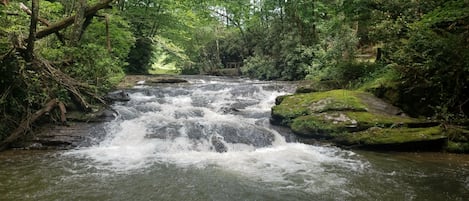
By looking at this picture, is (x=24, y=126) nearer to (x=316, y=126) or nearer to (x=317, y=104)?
(x=316, y=126)

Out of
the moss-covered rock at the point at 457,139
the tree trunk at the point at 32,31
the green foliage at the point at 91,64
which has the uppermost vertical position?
the tree trunk at the point at 32,31

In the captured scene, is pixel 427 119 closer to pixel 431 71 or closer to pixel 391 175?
pixel 431 71

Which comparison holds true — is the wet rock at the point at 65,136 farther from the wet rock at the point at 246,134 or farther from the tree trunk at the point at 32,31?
the wet rock at the point at 246,134

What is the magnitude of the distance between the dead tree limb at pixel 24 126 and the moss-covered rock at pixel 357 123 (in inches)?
257

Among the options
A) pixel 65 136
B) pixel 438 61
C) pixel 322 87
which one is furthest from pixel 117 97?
pixel 438 61

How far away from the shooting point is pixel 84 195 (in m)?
5.57

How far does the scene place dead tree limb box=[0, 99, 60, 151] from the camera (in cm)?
836

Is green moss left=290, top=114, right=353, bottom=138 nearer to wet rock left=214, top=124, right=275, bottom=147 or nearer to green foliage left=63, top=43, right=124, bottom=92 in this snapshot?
wet rock left=214, top=124, right=275, bottom=147

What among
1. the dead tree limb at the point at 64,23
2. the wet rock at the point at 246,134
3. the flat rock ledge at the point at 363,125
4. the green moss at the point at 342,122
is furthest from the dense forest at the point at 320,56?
the wet rock at the point at 246,134

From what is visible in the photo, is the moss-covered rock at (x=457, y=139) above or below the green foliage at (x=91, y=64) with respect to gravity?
below

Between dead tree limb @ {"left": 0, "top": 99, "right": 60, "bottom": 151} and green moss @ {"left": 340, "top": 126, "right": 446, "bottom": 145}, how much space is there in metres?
7.90

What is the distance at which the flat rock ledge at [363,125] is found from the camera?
8602mm

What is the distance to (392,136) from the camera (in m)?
8.73

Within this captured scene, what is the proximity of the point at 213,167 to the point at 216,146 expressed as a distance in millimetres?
1744
